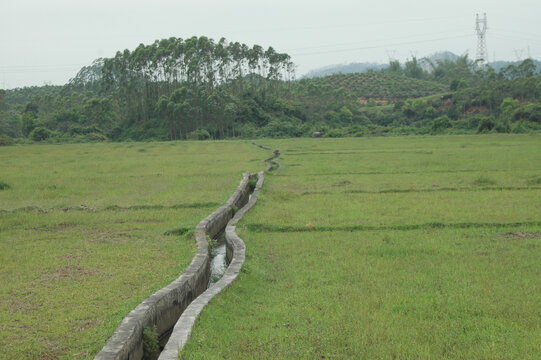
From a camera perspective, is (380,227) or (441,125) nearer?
(380,227)

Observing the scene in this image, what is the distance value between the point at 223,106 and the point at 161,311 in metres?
56.6

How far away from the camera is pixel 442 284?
672 centimetres

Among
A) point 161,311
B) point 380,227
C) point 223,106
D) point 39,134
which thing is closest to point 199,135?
point 223,106

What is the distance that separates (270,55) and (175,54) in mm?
14599

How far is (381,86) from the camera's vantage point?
3907 inches

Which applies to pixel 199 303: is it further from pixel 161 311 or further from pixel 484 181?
pixel 484 181

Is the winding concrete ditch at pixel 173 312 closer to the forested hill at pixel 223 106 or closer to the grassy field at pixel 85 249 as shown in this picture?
the grassy field at pixel 85 249

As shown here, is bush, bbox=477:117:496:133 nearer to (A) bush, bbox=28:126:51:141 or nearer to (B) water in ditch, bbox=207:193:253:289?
(B) water in ditch, bbox=207:193:253:289

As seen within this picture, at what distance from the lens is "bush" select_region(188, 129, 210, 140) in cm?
6119

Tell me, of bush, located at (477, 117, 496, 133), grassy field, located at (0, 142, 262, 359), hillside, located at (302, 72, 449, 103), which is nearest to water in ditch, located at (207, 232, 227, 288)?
grassy field, located at (0, 142, 262, 359)

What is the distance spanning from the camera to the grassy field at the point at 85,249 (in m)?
5.52

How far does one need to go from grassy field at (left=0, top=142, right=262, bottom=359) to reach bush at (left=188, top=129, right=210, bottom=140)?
4037 centimetres

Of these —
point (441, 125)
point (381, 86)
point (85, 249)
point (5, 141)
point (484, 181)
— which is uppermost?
point (381, 86)

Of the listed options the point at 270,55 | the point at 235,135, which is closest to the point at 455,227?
the point at 235,135
